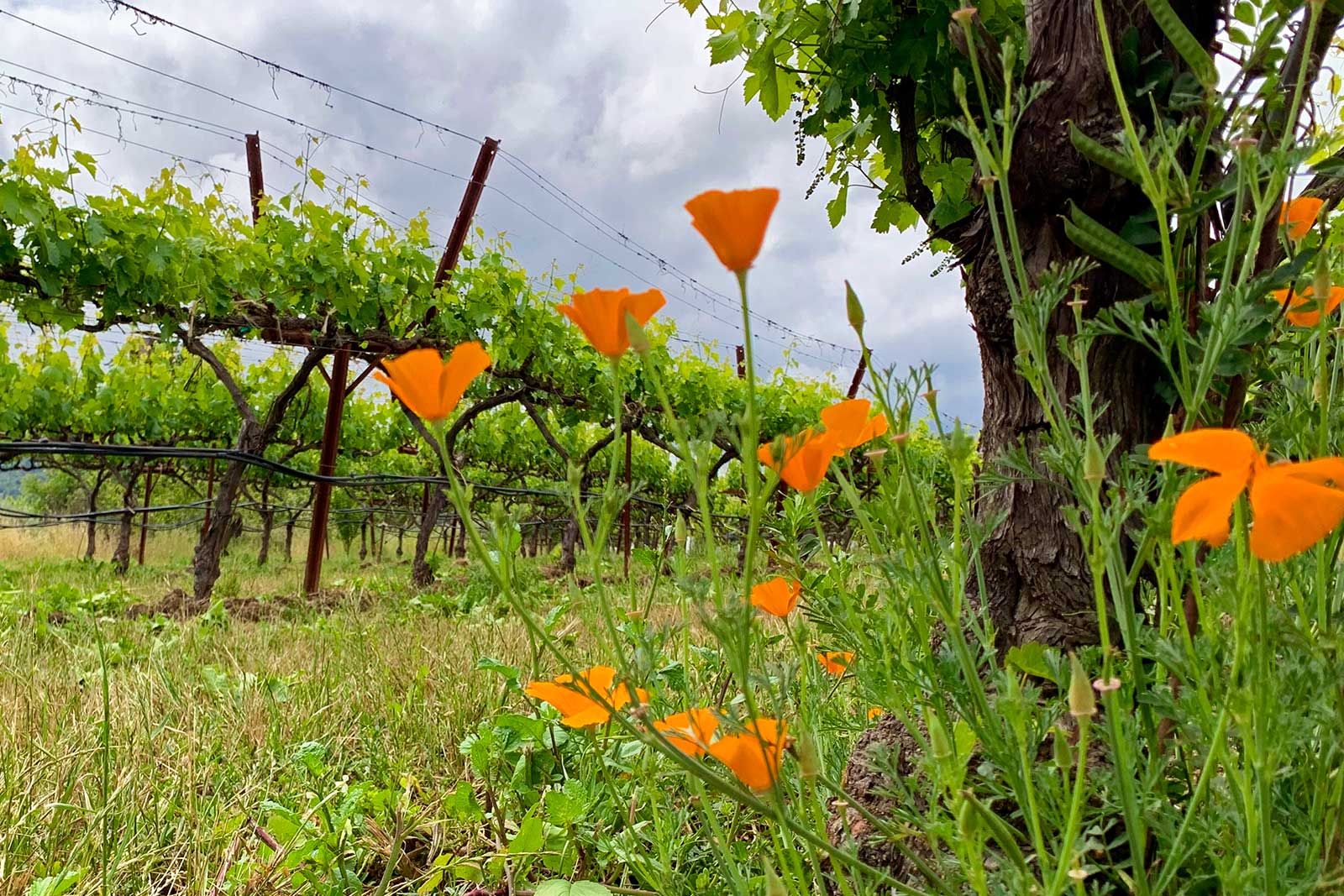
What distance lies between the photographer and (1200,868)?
840 millimetres

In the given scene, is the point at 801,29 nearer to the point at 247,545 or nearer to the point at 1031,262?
the point at 1031,262

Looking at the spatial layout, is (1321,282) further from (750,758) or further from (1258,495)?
(750,758)

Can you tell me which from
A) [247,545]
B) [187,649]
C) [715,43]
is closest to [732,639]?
[715,43]

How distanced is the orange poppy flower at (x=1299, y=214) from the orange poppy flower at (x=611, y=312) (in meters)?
0.68

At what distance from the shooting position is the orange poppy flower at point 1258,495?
17.6 inches

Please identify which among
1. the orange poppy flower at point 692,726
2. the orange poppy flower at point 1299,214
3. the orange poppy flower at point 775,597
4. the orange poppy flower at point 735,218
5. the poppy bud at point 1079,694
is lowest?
the orange poppy flower at point 692,726

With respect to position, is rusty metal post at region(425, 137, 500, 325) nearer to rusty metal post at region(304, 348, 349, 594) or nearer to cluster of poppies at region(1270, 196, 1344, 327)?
rusty metal post at region(304, 348, 349, 594)

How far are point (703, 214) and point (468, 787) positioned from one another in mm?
1110

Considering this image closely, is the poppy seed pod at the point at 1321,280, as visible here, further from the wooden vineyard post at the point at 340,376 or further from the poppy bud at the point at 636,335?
the wooden vineyard post at the point at 340,376

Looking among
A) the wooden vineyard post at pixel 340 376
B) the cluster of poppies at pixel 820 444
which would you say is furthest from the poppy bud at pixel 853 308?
the wooden vineyard post at pixel 340 376

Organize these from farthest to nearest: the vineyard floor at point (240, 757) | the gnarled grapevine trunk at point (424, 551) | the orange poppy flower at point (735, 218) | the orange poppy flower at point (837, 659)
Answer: the gnarled grapevine trunk at point (424, 551) < the vineyard floor at point (240, 757) < the orange poppy flower at point (837, 659) < the orange poppy flower at point (735, 218)

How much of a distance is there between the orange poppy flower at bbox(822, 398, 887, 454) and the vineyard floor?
36.2 inches

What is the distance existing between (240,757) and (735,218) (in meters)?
1.71

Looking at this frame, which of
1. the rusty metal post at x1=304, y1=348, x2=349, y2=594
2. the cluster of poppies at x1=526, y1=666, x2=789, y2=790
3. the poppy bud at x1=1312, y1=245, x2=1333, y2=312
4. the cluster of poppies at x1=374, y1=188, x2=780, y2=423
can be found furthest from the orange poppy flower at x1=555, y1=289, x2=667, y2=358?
the rusty metal post at x1=304, y1=348, x2=349, y2=594
